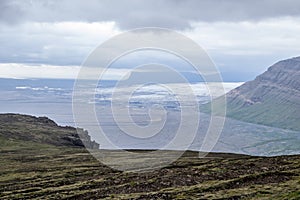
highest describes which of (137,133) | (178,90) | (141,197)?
(178,90)

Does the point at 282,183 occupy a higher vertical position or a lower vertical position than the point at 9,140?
lower

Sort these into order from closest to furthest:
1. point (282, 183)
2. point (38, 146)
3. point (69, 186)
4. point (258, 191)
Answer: point (258, 191) → point (282, 183) → point (69, 186) → point (38, 146)

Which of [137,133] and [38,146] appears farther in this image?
[38,146]

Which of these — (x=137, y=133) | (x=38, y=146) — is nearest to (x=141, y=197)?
(x=137, y=133)

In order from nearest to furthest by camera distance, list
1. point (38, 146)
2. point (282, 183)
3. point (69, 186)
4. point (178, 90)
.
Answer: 1. point (282, 183)
2. point (69, 186)
3. point (178, 90)
4. point (38, 146)

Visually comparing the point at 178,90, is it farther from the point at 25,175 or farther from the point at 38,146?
the point at 38,146

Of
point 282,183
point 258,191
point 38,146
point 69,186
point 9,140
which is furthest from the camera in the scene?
point 9,140

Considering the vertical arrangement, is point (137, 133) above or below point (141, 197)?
above

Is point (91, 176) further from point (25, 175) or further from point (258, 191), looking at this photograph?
point (258, 191)

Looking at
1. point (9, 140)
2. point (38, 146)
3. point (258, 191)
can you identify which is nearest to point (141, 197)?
point (258, 191)
